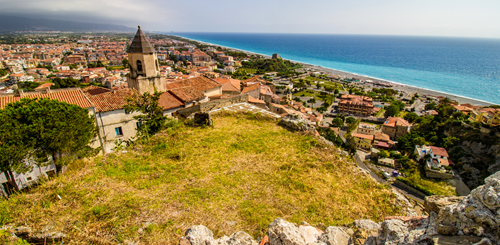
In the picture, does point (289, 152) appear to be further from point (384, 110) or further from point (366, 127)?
point (384, 110)

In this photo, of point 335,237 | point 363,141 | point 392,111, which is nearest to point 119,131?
point 335,237

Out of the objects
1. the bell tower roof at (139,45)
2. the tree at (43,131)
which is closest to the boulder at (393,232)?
the tree at (43,131)

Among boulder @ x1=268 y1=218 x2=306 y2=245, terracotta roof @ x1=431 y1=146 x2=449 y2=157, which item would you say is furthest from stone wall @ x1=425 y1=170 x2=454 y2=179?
boulder @ x1=268 y1=218 x2=306 y2=245

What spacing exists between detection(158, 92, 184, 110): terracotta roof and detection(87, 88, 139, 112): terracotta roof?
3.26 m

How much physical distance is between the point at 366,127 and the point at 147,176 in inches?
2259

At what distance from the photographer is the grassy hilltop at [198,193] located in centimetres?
666

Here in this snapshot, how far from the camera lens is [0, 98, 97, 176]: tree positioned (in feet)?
38.5

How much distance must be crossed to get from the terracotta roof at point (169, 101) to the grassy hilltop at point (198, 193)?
11837mm

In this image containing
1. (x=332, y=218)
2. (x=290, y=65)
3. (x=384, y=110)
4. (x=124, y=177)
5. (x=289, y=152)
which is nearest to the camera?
(x=332, y=218)

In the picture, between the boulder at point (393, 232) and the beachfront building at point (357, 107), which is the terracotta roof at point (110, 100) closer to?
the boulder at point (393, 232)

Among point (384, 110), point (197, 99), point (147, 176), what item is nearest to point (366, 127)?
point (384, 110)

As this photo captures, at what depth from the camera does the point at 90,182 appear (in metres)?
8.47

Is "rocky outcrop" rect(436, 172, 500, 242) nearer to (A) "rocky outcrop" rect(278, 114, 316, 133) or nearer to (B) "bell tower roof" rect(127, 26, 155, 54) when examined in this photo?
(A) "rocky outcrop" rect(278, 114, 316, 133)

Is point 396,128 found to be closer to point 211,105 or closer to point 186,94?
point 186,94
